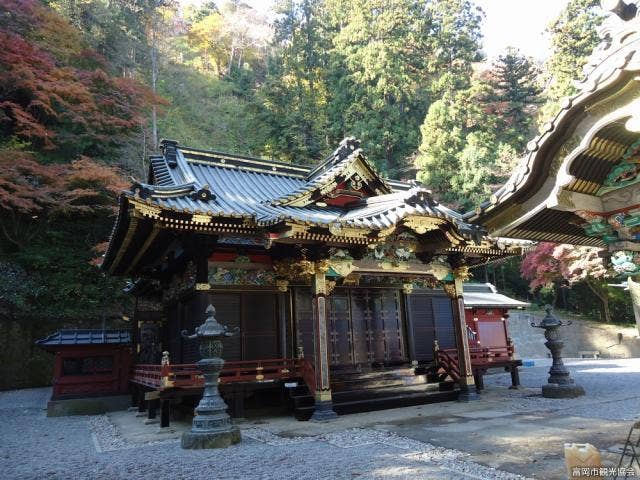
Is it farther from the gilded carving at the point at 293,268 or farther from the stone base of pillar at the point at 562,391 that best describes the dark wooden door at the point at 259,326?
the stone base of pillar at the point at 562,391

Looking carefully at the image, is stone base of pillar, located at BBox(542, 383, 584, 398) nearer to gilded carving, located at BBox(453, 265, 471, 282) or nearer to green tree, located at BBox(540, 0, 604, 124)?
gilded carving, located at BBox(453, 265, 471, 282)

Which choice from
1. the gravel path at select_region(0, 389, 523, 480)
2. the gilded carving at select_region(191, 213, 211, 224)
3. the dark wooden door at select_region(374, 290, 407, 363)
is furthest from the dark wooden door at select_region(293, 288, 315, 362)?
the gilded carving at select_region(191, 213, 211, 224)

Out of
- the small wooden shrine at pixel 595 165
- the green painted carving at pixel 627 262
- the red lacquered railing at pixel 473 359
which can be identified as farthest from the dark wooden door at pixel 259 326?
the green painted carving at pixel 627 262

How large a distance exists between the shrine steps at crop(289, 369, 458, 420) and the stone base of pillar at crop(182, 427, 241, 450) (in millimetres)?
2456

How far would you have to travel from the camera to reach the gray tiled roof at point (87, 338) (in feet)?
44.1

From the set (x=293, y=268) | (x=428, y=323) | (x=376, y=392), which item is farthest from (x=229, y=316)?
(x=428, y=323)

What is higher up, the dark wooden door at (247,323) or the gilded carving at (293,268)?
the gilded carving at (293,268)

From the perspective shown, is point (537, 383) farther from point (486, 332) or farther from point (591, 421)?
point (591, 421)

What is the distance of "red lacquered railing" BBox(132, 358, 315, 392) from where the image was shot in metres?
9.00

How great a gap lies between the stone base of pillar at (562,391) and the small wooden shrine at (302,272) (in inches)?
77.8

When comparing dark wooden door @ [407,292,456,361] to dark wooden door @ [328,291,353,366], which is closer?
dark wooden door @ [328,291,353,366]

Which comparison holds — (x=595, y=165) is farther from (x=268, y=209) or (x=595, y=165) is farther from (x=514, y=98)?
(x=514, y=98)

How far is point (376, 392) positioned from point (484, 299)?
12.1 m

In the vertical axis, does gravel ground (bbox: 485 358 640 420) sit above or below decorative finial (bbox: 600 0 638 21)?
below
